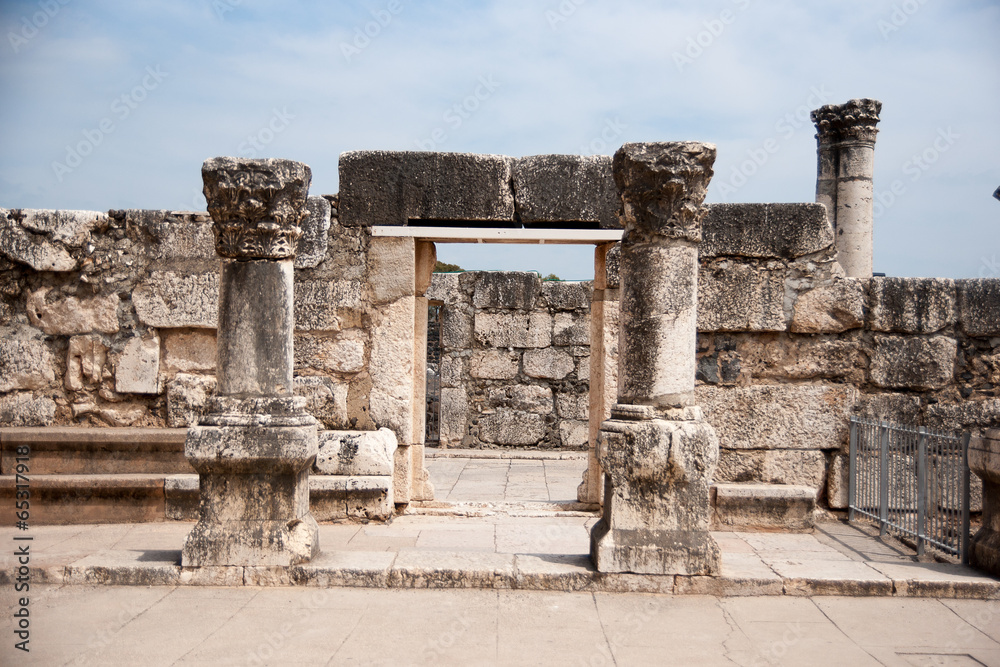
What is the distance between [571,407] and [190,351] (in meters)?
6.91

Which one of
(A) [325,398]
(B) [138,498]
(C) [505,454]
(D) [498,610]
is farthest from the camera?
(C) [505,454]

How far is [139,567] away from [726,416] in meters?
4.62

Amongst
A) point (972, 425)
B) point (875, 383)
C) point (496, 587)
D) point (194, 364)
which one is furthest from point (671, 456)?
point (194, 364)

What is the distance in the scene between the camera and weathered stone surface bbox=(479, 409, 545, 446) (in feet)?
42.5

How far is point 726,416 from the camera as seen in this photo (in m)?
7.09

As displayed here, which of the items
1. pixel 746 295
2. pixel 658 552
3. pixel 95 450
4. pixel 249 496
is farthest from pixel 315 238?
pixel 658 552

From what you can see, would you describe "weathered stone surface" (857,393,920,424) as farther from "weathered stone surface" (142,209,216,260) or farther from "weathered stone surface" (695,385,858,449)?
"weathered stone surface" (142,209,216,260)

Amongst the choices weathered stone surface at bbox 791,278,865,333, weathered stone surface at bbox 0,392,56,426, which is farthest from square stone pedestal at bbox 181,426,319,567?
weathered stone surface at bbox 791,278,865,333

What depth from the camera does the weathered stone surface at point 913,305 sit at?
7012 millimetres

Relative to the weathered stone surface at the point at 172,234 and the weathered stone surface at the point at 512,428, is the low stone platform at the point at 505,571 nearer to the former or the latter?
the weathered stone surface at the point at 172,234

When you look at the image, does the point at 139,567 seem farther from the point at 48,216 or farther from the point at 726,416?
the point at 726,416

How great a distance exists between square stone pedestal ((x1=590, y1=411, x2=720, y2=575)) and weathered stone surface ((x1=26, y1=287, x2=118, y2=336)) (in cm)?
469

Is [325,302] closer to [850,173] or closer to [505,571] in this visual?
[505,571]

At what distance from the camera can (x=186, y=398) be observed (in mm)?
7227
